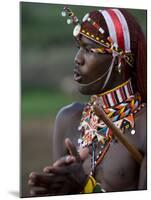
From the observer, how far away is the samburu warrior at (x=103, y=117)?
6.62m

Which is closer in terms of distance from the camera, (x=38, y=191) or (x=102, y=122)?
(x=38, y=191)

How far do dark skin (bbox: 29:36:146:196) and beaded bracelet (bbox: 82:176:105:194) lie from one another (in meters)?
0.05

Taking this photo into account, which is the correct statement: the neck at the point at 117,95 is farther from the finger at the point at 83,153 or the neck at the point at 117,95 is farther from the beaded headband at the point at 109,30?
the finger at the point at 83,153

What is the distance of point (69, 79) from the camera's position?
6.66 meters

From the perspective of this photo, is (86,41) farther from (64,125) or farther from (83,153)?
(83,153)

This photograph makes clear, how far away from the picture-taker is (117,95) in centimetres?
681

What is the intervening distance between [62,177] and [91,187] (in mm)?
375

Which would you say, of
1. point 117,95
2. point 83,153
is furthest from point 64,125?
point 117,95

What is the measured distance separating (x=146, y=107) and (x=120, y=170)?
2.63ft

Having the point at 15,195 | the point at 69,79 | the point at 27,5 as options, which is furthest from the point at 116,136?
the point at 27,5

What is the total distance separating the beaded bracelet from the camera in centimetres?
669

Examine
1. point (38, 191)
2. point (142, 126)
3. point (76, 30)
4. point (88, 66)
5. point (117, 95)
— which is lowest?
point (38, 191)

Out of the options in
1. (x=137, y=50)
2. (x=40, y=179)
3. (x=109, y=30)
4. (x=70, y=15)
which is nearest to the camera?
(x=40, y=179)

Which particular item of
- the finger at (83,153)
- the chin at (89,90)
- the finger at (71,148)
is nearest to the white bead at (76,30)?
the chin at (89,90)
